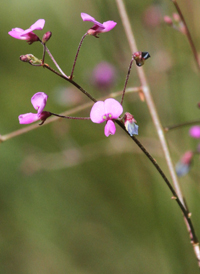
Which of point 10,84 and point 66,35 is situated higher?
point 66,35

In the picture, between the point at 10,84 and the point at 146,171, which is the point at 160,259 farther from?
the point at 10,84

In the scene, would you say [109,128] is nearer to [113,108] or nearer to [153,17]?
[113,108]

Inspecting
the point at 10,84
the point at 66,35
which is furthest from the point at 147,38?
the point at 10,84

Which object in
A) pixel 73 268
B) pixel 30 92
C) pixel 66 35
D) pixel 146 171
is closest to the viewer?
pixel 146 171

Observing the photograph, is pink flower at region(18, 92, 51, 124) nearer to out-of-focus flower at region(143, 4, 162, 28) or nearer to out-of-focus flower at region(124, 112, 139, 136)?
out-of-focus flower at region(124, 112, 139, 136)

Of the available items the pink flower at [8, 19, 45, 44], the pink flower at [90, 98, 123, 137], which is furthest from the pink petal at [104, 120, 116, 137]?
the pink flower at [8, 19, 45, 44]

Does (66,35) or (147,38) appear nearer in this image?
(147,38)

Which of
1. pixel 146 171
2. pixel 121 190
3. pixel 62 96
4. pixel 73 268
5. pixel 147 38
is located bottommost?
pixel 73 268

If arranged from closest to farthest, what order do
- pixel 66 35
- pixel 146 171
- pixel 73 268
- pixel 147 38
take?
pixel 146 171 < pixel 147 38 < pixel 73 268 < pixel 66 35

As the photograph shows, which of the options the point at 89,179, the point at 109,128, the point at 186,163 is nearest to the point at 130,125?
the point at 109,128
